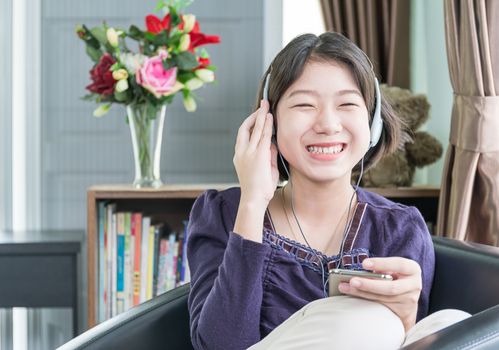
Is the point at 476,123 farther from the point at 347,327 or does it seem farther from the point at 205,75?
the point at 347,327

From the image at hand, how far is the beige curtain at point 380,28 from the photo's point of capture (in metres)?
2.82

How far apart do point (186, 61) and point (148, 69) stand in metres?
0.12

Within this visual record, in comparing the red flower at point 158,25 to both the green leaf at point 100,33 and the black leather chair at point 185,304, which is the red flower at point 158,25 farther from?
the black leather chair at point 185,304

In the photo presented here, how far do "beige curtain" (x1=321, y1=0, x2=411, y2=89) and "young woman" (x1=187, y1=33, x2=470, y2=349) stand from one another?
1.32 meters

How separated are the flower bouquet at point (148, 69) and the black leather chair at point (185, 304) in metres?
1.01

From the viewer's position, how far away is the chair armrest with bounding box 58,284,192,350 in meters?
1.36

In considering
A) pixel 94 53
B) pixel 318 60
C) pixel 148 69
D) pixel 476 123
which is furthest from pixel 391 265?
pixel 94 53

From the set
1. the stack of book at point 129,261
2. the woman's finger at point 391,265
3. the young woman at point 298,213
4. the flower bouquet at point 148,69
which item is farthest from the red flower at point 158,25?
the woman's finger at point 391,265

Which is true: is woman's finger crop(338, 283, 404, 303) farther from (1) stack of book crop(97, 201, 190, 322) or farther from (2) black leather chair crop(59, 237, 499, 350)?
(1) stack of book crop(97, 201, 190, 322)

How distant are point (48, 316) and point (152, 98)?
0.99 m

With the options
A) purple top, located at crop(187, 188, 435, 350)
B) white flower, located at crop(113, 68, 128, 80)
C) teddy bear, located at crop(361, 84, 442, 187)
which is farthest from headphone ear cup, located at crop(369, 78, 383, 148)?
white flower, located at crop(113, 68, 128, 80)

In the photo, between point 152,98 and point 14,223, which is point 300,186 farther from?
point 14,223

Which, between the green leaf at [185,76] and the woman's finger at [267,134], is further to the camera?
the green leaf at [185,76]

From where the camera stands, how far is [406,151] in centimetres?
254
